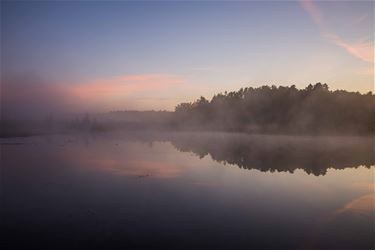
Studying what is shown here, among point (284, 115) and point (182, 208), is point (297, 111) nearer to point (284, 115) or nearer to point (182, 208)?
point (284, 115)

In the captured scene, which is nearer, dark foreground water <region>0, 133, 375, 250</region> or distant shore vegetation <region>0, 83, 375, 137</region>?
dark foreground water <region>0, 133, 375, 250</region>

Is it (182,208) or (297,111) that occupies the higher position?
(297,111)

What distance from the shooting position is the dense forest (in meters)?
91.3

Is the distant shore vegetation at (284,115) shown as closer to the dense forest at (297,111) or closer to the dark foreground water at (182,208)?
the dense forest at (297,111)

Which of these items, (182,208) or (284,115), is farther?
(284,115)

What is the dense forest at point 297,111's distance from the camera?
9131 cm

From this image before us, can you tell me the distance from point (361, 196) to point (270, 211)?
7.62 m

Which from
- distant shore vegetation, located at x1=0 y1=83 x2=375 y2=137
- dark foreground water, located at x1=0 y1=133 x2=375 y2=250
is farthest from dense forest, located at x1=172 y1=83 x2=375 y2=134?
dark foreground water, located at x1=0 y1=133 x2=375 y2=250

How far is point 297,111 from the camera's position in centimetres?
10462

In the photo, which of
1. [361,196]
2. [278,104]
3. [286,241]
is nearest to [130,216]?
[286,241]

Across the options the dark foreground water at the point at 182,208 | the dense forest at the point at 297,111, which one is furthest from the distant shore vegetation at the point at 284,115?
the dark foreground water at the point at 182,208

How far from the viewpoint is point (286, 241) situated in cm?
1138

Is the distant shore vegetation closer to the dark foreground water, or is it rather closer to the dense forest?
the dense forest

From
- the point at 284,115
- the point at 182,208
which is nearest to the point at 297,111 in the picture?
the point at 284,115
